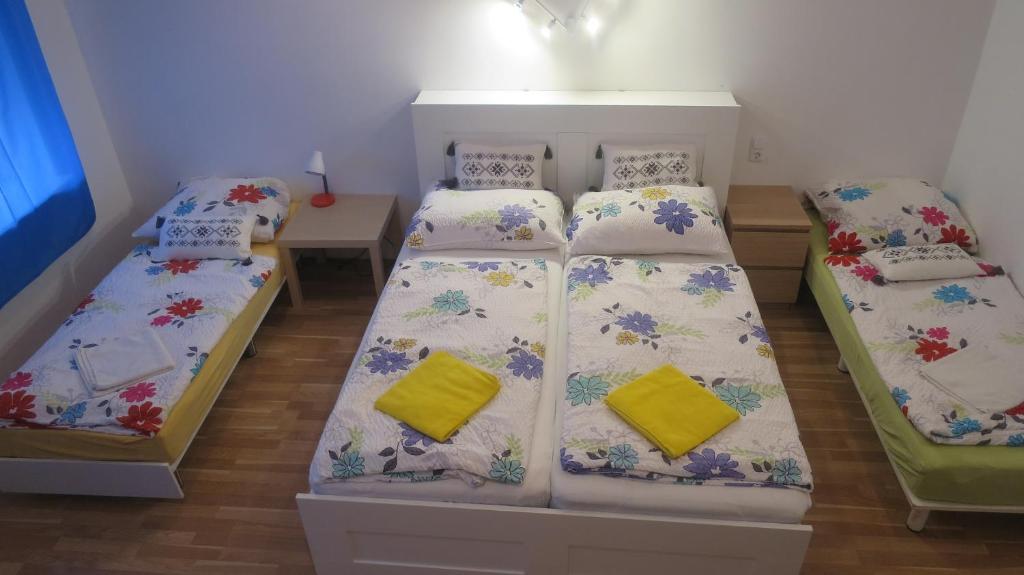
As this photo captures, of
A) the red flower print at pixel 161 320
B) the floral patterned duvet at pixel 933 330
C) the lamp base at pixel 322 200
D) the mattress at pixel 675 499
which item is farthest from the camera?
the lamp base at pixel 322 200

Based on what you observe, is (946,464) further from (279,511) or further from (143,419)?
(143,419)

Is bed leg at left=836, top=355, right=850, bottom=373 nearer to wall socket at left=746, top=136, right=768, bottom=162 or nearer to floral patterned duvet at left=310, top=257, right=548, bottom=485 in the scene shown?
wall socket at left=746, top=136, right=768, bottom=162

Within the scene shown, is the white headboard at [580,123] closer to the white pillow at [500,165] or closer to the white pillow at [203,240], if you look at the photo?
the white pillow at [500,165]

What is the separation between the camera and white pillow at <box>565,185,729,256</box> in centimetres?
300

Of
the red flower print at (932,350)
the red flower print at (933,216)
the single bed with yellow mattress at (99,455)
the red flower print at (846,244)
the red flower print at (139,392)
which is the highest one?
the red flower print at (933,216)

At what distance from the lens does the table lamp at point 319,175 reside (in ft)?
11.3

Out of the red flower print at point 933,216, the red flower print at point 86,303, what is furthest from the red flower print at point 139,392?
the red flower print at point 933,216

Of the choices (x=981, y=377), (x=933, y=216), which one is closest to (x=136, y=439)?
(x=981, y=377)

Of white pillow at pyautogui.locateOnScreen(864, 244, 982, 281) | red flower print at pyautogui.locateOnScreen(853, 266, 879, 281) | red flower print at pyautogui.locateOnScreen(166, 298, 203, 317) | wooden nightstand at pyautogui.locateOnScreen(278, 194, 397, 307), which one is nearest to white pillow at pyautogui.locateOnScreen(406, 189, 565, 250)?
wooden nightstand at pyautogui.locateOnScreen(278, 194, 397, 307)

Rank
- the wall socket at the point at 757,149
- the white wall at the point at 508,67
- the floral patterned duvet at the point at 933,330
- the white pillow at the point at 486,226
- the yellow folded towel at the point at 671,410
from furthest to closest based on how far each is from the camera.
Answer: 1. the wall socket at the point at 757,149
2. the white wall at the point at 508,67
3. the white pillow at the point at 486,226
4. the floral patterned duvet at the point at 933,330
5. the yellow folded towel at the point at 671,410

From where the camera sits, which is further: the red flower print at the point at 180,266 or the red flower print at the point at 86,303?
the red flower print at the point at 180,266

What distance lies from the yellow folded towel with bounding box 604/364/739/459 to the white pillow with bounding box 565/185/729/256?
84cm

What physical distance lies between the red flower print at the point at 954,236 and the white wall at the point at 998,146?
9cm

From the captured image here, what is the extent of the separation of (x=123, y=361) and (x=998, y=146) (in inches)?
144
